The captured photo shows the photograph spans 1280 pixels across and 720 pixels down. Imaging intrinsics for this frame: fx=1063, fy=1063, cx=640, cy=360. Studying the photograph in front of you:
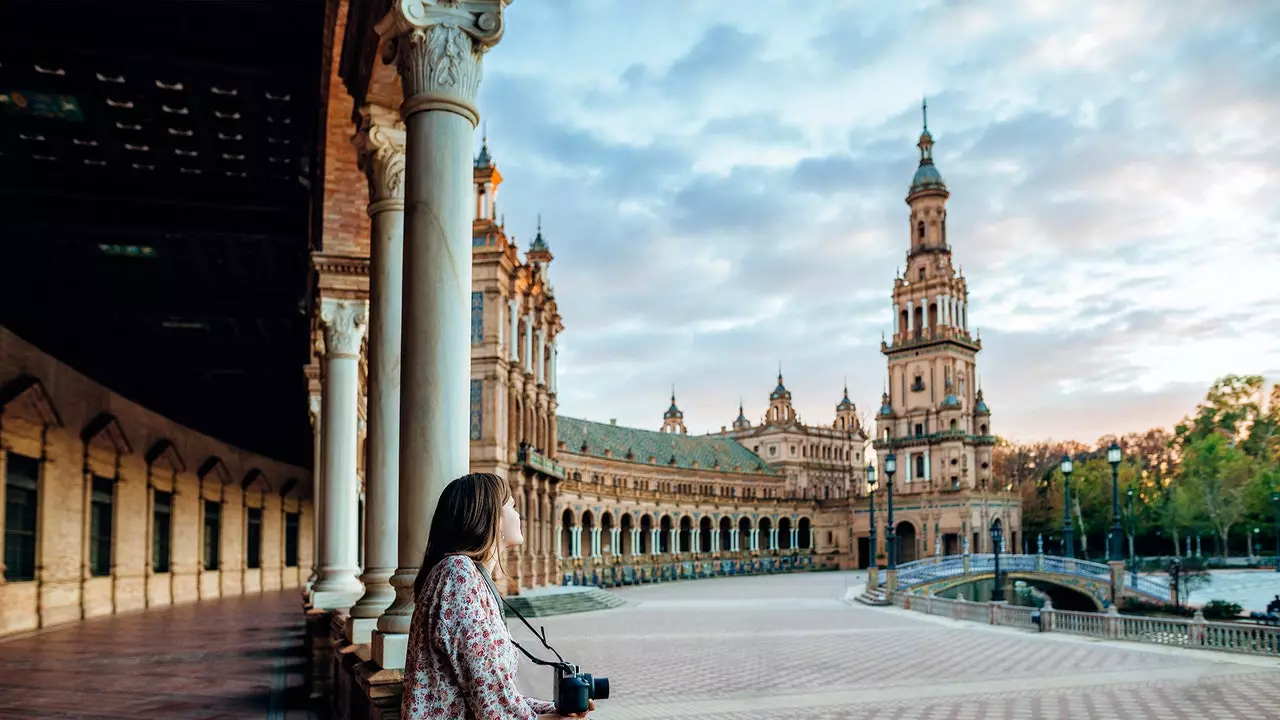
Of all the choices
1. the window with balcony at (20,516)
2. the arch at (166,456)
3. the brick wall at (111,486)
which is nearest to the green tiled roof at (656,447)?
the brick wall at (111,486)

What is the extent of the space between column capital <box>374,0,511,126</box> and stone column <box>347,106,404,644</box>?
1.87 metres

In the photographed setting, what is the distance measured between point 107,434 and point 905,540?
76.8m

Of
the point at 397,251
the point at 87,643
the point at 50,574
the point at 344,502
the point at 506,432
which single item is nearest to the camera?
the point at 397,251

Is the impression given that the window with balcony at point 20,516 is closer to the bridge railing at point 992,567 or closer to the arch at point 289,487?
the arch at point 289,487

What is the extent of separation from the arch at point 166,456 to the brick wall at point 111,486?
0.11 ft

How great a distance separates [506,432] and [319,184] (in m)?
30.5

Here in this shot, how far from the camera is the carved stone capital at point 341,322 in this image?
12945mm

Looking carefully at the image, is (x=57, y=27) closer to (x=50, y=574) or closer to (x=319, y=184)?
(x=319, y=184)

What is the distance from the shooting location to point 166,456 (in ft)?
92.1

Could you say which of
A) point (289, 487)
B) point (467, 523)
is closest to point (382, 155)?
point (467, 523)

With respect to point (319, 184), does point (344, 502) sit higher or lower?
lower

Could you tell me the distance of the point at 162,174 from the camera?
14.2 m

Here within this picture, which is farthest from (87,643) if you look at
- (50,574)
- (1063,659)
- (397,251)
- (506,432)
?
(506,432)

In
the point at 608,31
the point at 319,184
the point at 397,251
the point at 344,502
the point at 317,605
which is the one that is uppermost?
the point at 608,31
